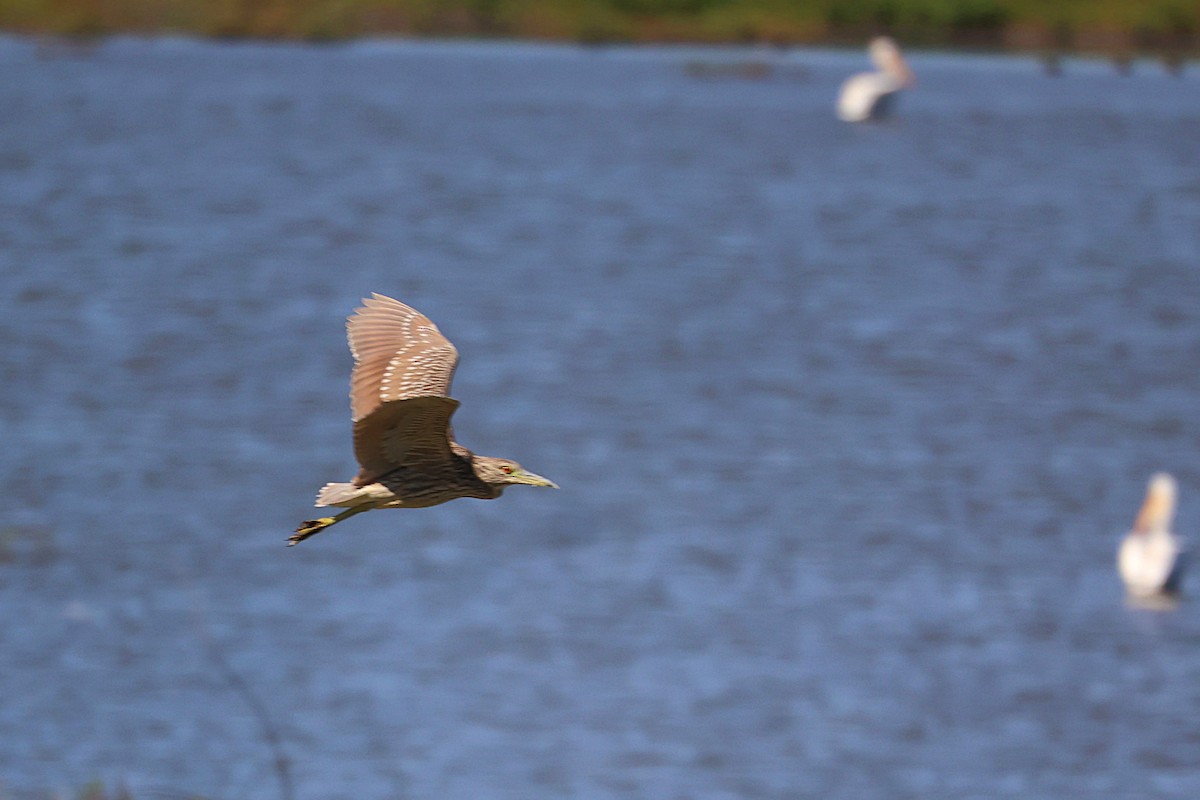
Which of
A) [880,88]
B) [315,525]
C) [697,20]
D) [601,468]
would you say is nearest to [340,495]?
[315,525]

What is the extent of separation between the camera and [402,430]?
4570 mm

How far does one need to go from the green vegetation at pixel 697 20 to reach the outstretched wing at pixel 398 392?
36.6m

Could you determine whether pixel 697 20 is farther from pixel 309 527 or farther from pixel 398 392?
pixel 309 527

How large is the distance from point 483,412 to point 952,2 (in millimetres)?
30060

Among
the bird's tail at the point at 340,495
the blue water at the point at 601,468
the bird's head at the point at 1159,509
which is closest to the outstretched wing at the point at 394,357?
the bird's tail at the point at 340,495

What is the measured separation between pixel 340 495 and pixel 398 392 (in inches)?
11.3

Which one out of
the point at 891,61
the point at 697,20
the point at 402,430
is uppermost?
the point at 697,20

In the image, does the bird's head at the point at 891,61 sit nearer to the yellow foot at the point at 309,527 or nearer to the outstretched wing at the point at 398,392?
the outstretched wing at the point at 398,392

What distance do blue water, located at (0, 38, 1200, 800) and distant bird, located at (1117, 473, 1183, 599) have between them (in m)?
0.23

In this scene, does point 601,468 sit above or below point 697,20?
below

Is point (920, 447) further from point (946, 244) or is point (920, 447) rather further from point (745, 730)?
point (946, 244)

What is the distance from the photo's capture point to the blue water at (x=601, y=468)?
395 inches

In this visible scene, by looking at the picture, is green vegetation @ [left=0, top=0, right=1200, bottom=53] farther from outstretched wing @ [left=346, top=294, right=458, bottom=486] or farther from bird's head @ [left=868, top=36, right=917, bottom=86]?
outstretched wing @ [left=346, top=294, right=458, bottom=486]

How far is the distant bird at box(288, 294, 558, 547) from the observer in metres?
4.50
